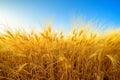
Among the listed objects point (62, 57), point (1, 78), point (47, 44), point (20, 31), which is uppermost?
point (20, 31)

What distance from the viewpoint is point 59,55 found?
2.50 metres

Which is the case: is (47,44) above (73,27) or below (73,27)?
below

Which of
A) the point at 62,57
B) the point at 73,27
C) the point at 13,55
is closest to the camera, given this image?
the point at 62,57

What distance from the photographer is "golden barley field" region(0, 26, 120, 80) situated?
246cm

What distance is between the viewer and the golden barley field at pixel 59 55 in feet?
8.06

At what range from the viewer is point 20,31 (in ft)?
9.37

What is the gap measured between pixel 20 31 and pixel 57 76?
0.75 meters

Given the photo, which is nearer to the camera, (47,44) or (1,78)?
(1,78)

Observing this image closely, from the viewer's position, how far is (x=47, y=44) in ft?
8.79

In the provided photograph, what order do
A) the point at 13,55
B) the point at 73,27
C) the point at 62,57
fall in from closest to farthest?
1. the point at 62,57
2. the point at 13,55
3. the point at 73,27

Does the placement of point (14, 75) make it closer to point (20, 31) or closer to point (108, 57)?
point (20, 31)

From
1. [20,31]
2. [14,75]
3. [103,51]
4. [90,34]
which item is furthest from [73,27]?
[14,75]

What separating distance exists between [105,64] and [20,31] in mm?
1071

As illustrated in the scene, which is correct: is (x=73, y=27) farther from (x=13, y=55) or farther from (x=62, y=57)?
(x=13, y=55)
